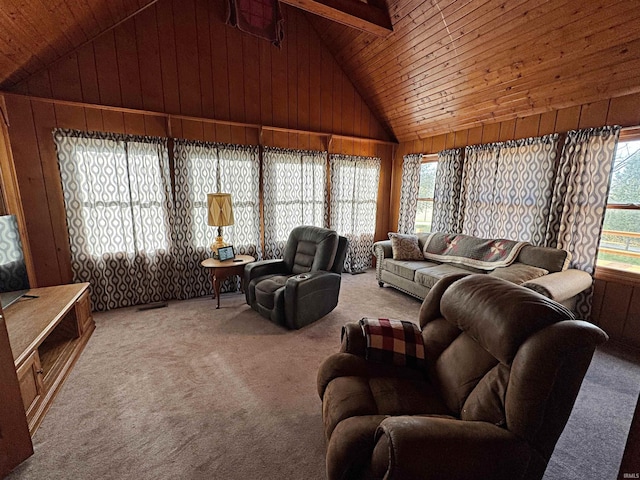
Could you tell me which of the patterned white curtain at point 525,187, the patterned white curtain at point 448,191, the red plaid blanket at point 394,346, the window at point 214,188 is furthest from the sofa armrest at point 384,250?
the red plaid blanket at point 394,346

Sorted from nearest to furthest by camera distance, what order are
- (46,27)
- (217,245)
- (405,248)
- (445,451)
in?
(445,451)
(46,27)
(217,245)
(405,248)

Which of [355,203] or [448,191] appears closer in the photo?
[448,191]

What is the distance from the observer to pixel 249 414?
182cm

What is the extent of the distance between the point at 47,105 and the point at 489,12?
14.4 feet

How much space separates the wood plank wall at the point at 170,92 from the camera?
2.93 metres

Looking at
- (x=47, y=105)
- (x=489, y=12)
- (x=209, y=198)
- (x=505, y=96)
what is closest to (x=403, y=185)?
(x=505, y=96)

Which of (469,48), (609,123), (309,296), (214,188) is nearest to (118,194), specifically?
(214,188)

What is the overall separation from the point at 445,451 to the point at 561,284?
7.85 ft

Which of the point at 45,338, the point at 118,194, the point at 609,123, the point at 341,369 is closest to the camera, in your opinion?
the point at 341,369

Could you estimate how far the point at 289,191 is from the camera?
14.1 feet

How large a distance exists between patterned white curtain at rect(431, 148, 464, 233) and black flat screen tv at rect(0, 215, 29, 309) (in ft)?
15.8

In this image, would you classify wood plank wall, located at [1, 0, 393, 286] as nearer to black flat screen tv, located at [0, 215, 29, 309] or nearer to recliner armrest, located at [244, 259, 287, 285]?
black flat screen tv, located at [0, 215, 29, 309]

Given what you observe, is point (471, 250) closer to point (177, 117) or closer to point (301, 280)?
point (301, 280)

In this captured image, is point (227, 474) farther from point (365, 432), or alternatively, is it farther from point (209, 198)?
point (209, 198)
